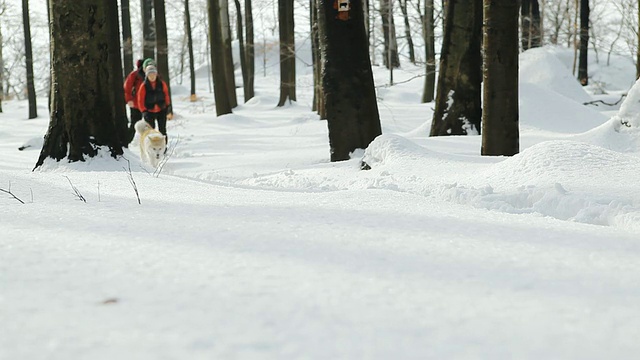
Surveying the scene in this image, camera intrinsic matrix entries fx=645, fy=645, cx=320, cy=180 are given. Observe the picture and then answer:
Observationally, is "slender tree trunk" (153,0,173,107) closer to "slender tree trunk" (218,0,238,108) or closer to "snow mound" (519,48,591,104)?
"slender tree trunk" (218,0,238,108)

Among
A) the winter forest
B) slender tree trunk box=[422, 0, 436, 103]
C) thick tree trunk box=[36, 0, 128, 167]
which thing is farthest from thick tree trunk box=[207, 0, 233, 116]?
thick tree trunk box=[36, 0, 128, 167]

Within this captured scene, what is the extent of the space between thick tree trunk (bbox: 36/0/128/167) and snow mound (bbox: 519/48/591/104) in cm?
1024

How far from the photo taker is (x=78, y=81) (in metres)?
6.33

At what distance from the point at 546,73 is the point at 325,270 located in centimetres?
1366

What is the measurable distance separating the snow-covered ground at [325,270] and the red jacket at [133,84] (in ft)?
21.9

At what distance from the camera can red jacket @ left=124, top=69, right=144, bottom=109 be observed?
35.0 ft

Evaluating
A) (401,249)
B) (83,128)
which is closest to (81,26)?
(83,128)

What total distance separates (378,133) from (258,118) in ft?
39.2

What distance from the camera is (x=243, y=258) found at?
81.5 inches

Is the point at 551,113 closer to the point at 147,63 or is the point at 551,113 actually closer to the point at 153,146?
the point at 153,146

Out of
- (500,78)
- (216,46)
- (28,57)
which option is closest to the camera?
(500,78)

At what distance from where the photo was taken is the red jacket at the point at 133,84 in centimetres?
1067

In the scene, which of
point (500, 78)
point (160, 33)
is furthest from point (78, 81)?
point (160, 33)

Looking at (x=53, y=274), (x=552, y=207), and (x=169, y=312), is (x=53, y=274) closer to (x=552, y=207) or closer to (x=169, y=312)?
(x=169, y=312)
